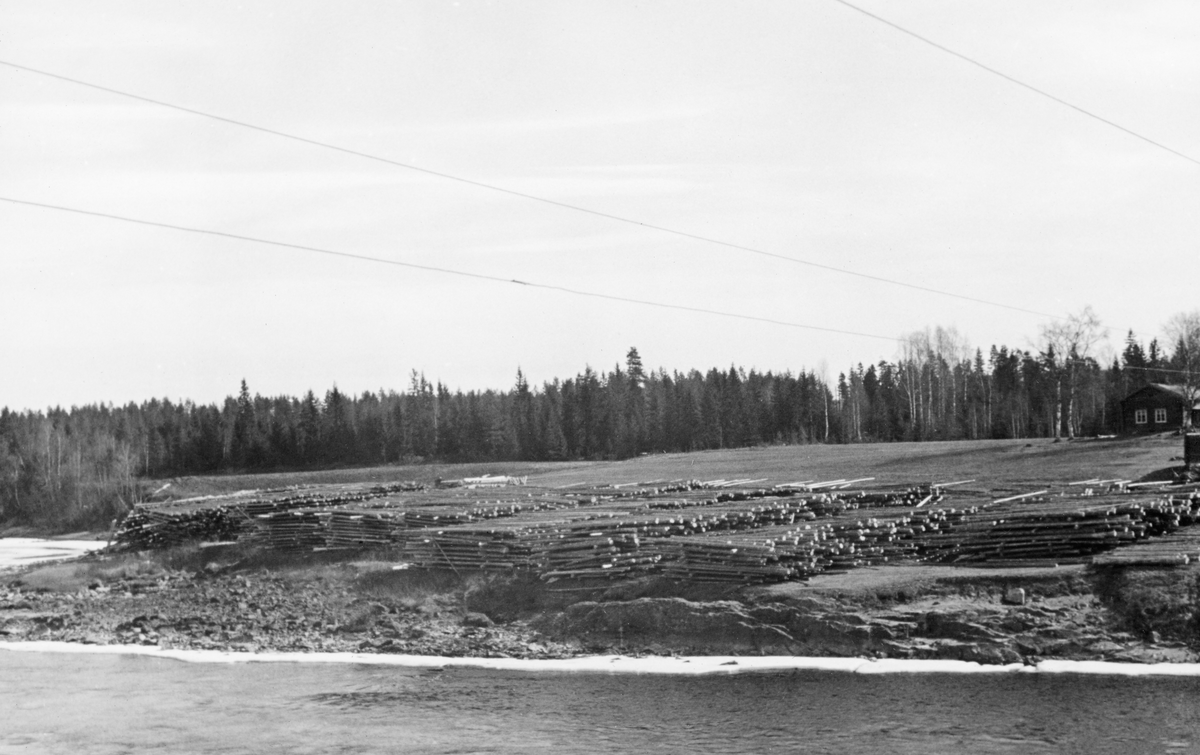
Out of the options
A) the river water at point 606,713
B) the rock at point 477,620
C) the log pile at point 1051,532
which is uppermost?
the log pile at point 1051,532

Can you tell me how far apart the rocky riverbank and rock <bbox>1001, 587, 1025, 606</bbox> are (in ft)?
0.11

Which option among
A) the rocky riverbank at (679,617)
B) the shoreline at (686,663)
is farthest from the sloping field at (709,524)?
the shoreline at (686,663)

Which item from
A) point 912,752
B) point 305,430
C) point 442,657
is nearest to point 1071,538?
point 912,752

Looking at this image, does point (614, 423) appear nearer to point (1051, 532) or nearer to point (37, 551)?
point (37, 551)

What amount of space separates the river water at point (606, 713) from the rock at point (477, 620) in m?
3.67

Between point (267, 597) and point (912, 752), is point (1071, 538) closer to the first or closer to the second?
point (912, 752)

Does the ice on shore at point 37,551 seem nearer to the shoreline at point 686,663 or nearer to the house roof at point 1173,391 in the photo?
the shoreline at point 686,663

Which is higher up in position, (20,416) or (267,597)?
(20,416)

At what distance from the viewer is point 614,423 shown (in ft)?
365

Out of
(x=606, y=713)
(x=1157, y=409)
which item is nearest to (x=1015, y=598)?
(x=606, y=713)

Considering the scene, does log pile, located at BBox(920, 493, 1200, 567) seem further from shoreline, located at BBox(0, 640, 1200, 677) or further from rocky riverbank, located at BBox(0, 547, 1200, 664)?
shoreline, located at BBox(0, 640, 1200, 677)

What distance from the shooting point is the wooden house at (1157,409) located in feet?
234

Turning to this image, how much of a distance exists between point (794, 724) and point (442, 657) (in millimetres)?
8097

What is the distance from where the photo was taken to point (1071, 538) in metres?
22.4
